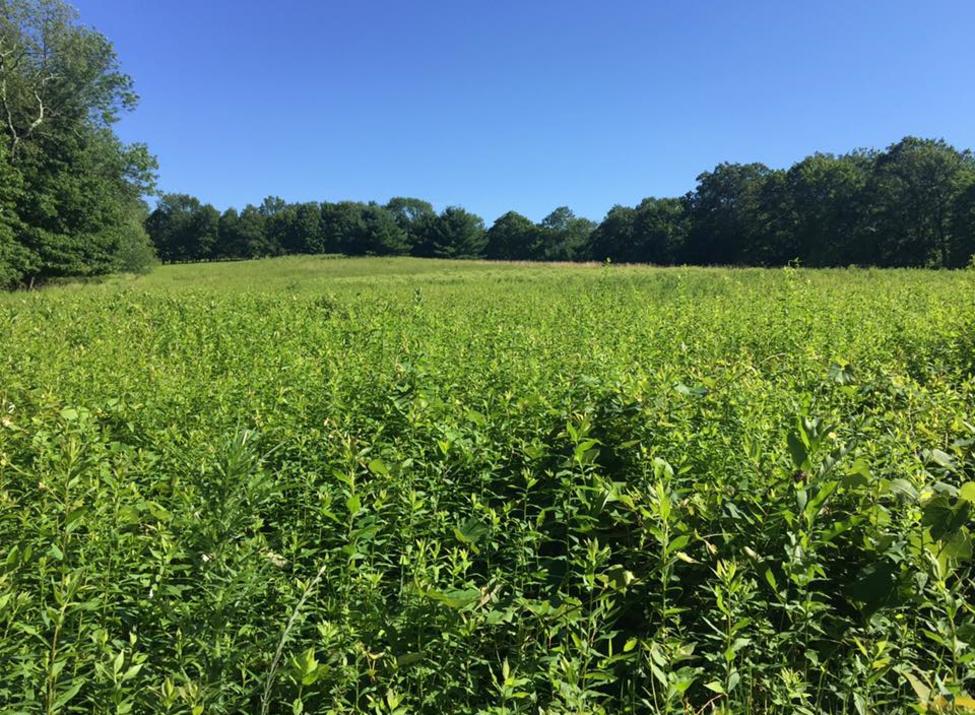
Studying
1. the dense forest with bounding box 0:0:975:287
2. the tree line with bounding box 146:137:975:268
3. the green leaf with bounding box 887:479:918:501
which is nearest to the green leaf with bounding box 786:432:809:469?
the green leaf with bounding box 887:479:918:501

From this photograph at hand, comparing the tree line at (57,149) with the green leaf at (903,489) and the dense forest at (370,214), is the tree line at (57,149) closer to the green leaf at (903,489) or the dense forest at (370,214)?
the dense forest at (370,214)

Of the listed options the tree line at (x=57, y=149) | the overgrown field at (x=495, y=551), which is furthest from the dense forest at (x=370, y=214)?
the overgrown field at (x=495, y=551)

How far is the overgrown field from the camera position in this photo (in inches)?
67.5

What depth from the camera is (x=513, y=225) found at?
107 m

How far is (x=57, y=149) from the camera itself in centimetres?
3228

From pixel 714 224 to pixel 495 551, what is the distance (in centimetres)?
8369

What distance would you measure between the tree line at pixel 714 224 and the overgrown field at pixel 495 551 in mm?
56717

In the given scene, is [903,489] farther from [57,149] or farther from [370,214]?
[370,214]

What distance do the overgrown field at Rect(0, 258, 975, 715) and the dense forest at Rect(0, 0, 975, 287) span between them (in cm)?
3214

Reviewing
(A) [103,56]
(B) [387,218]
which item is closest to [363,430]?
(A) [103,56]

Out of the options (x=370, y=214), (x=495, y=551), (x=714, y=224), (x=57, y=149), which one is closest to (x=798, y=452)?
(x=495, y=551)

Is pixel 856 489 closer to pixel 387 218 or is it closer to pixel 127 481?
pixel 127 481

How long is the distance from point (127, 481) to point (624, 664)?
2615 millimetres

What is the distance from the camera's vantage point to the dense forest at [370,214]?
101 feet
